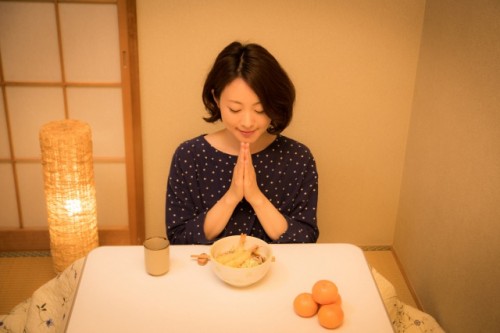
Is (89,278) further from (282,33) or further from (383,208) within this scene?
(383,208)

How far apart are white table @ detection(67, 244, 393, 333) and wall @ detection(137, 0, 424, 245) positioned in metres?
1.26

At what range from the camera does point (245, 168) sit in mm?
1670

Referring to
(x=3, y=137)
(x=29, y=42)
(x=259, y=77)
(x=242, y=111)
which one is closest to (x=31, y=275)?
(x=3, y=137)

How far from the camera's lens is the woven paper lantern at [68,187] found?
2.34 metres

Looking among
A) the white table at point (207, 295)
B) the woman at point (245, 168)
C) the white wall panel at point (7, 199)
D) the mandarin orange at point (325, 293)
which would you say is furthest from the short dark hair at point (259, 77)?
the white wall panel at point (7, 199)

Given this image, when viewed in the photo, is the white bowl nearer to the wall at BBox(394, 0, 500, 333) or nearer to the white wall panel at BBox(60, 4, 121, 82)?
the wall at BBox(394, 0, 500, 333)

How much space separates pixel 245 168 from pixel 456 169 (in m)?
0.98

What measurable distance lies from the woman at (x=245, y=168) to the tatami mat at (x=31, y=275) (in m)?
1.00

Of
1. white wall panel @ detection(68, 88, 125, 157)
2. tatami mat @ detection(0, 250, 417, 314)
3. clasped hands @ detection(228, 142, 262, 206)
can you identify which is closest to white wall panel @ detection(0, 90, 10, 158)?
white wall panel @ detection(68, 88, 125, 157)

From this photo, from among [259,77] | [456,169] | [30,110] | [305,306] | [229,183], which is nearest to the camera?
[305,306]

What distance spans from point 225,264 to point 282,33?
153 cm

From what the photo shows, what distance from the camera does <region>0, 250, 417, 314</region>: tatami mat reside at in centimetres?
248

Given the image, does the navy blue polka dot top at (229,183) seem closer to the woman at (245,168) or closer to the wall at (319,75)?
the woman at (245,168)

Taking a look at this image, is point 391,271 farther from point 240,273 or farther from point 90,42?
point 90,42
